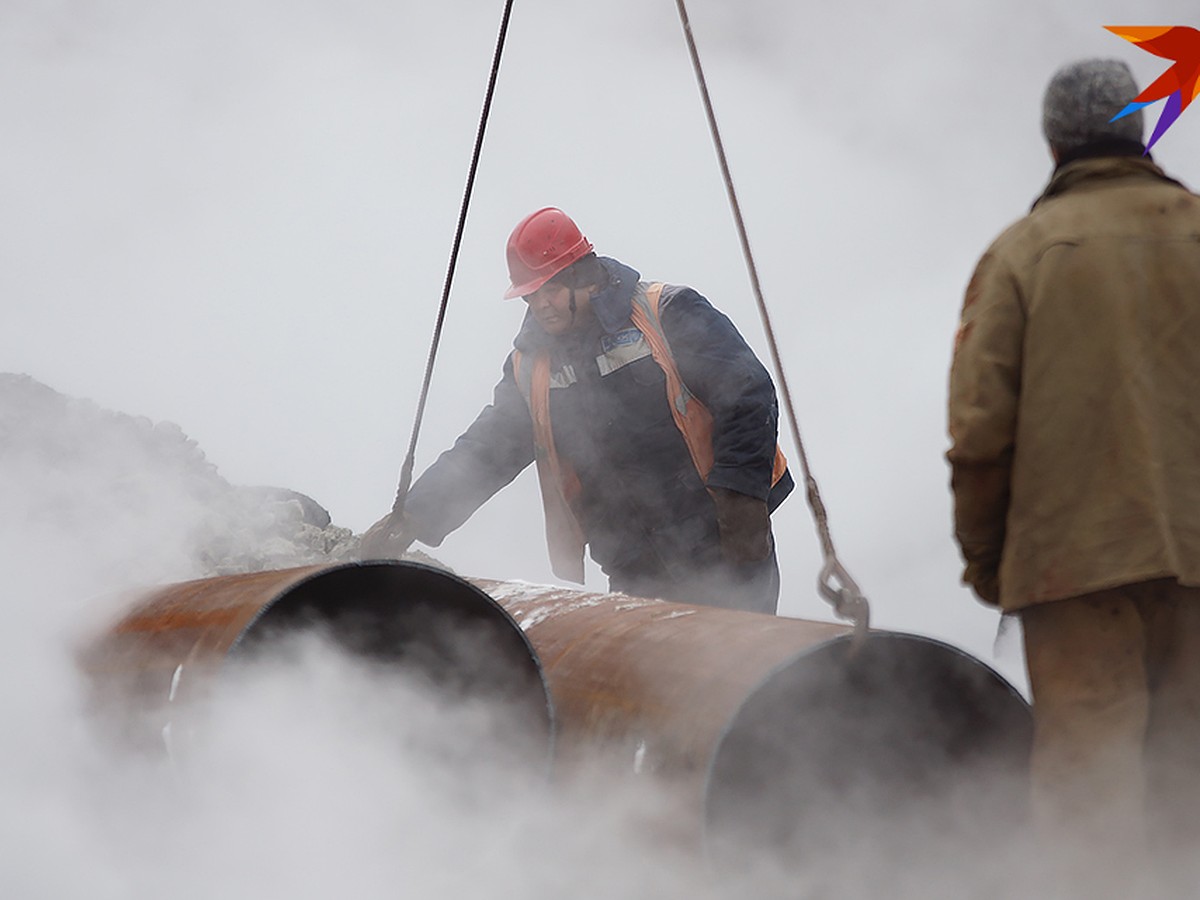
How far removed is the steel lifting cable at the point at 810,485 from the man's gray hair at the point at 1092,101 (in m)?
0.77

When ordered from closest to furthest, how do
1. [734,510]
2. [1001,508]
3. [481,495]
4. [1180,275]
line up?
[1180,275], [1001,508], [734,510], [481,495]

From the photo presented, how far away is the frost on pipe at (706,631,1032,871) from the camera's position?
2.63 metres

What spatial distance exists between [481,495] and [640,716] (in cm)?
166

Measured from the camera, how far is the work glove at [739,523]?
3.59m

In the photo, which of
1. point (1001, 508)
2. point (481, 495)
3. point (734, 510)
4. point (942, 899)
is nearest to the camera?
point (1001, 508)

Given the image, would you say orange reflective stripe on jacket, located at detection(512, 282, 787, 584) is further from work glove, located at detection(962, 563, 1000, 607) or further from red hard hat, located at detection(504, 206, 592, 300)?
work glove, located at detection(962, 563, 1000, 607)

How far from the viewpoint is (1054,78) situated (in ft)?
7.80

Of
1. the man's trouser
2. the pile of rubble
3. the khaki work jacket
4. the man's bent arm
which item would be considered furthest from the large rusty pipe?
the pile of rubble

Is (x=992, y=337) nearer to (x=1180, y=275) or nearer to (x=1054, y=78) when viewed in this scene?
(x=1180, y=275)

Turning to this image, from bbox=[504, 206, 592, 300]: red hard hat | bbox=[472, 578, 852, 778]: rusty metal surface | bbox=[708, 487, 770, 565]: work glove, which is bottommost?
bbox=[472, 578, 852, 778]: rusty metal surface

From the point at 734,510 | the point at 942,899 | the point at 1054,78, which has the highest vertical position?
the point at 1054,78

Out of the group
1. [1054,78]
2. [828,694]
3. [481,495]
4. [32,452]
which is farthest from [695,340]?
[32,452]

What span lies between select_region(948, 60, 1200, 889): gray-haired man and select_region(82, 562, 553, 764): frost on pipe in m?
1.00

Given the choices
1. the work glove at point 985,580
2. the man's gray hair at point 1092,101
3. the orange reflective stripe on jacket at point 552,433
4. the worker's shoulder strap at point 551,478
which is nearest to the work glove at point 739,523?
the orange reflective stripe on jacket at point 552,433
